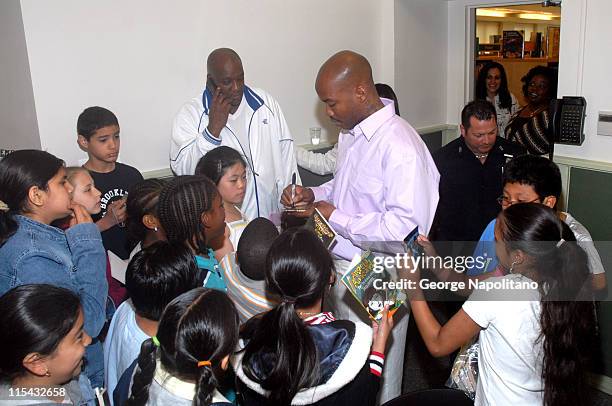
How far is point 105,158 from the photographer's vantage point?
2.51 metres

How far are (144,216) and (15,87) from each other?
38.1 inches

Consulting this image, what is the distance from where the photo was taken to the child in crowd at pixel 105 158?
2.47m

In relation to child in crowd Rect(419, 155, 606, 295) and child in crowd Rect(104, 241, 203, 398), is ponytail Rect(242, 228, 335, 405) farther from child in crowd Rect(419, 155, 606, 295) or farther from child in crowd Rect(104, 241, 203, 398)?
child in crowd Rect(419, 155, 606, 295)

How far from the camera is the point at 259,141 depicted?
2.89 m

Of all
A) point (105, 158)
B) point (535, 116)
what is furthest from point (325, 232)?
point (535, 116)

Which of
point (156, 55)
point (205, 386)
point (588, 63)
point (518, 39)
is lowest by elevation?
point (205, 386)

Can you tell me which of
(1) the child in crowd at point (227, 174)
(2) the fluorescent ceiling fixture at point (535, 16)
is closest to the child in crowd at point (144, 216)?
(1) the child in crowd at point (227, 174)

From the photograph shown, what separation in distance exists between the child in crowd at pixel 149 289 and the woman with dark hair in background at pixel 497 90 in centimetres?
379

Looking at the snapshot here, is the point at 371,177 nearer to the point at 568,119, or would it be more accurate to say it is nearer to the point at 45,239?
the point at 45,239

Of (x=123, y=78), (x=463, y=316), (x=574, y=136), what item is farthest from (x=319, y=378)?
(x=574, y=136)

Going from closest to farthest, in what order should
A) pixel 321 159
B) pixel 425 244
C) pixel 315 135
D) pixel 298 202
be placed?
pixel 425 244 → pixel 298 202 → pixel 321 159 → pixel 315 135

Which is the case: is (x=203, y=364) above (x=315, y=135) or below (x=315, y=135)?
below

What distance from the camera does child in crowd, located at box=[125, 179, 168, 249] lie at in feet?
6.63

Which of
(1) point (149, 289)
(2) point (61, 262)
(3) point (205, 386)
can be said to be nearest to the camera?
(3) point (205, 386)
